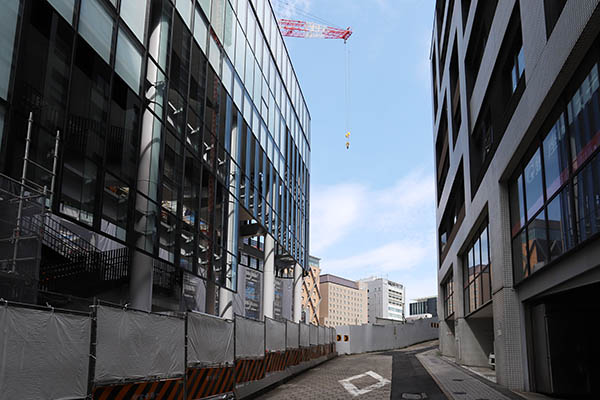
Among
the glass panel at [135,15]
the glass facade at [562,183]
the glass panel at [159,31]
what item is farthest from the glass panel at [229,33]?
the glass facade at [562,183]

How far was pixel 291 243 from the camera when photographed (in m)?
38.5

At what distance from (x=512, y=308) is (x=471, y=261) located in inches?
444

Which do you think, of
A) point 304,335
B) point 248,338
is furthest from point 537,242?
point 304,335

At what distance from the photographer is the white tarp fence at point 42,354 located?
22.5 feet

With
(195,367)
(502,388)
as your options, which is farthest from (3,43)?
(502,388)

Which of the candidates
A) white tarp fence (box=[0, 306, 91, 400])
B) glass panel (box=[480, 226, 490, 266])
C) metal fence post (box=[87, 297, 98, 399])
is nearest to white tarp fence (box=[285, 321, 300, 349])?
glass panel (box=[480, 226, 490, 266])

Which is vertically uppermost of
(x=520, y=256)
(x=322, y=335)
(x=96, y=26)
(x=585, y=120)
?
(x=96, y=26)

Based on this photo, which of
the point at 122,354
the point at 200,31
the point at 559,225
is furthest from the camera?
the point at 200,31

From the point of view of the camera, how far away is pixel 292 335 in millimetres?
22562

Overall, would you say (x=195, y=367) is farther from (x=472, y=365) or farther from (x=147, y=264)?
(x=472, y=365)

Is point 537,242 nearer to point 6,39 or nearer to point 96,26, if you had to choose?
point 96,26

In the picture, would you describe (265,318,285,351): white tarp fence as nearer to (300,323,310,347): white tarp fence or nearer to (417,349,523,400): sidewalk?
(300,323,310,347): white tarp fence

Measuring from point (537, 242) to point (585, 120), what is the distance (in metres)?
4.49

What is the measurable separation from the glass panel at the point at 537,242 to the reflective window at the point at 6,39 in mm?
12619
